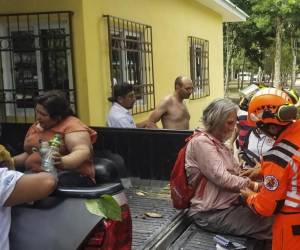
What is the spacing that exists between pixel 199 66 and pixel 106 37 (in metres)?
5.99

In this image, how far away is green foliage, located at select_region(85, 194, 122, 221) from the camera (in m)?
2.02

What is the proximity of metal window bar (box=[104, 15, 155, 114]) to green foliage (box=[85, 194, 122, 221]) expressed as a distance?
16.8 ft

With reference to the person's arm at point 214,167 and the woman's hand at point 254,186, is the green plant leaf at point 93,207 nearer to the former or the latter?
the person's arm at point 214,167

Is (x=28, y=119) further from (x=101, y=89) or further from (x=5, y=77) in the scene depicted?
(x=101, y=89)

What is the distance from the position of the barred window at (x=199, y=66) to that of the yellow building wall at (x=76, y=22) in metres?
5.69

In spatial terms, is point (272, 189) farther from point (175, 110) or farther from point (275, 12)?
point (275, 12)

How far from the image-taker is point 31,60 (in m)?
6.68

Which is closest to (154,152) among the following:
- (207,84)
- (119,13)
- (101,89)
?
(101,89)

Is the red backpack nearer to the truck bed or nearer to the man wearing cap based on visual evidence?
the truck bed

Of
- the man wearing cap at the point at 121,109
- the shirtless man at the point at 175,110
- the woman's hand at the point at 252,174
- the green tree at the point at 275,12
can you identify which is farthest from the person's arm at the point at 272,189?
the green tree at the point at 275,12

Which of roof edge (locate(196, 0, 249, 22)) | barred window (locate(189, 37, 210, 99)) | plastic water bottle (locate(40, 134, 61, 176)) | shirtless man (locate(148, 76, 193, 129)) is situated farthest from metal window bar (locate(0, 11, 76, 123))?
roof edge (locate(196, 0, 249, 22))

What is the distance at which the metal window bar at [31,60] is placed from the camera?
6.43 m

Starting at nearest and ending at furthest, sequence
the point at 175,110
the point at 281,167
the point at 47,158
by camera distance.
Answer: the point at 281,167, the point at 47,158, the point at 175,110

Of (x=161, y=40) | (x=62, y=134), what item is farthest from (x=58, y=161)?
(x=161, y=40)
